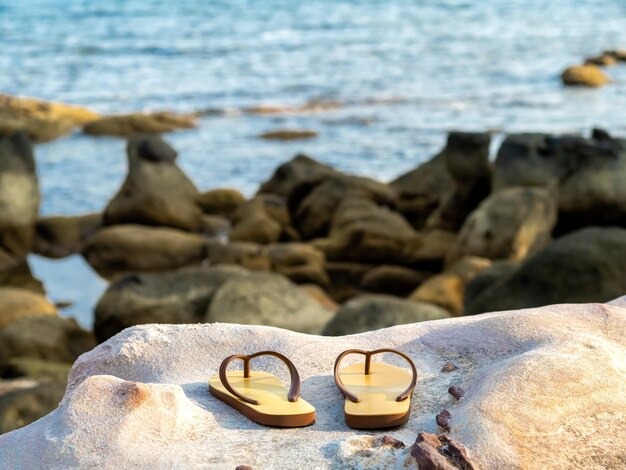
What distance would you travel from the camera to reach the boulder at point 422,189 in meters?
14.1

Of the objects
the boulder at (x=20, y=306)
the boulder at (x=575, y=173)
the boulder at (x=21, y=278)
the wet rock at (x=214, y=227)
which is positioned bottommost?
the wet rock at (x=214, y=227)

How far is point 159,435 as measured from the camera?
2094mm

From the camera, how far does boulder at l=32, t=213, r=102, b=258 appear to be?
1376 cm

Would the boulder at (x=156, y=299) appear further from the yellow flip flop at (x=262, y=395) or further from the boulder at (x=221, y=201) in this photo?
the yellow flip flop at (x=262, y=395)

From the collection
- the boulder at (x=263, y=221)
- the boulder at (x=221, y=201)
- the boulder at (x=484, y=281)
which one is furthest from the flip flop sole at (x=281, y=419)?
the boulder at (x=221, y=201)

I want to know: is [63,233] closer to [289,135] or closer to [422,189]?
[422,189]

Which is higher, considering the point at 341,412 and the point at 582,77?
the point at 341,412

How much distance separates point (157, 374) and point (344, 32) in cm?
3657

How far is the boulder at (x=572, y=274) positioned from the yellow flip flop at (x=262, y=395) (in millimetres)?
4581

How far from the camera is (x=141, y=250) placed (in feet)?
43.0

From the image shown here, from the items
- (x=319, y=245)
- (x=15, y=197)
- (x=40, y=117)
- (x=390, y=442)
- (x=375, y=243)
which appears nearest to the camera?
(x=390, y=442)

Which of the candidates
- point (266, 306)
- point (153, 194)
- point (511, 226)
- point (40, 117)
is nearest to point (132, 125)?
point (40, 117)

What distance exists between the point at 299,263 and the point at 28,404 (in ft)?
17.8

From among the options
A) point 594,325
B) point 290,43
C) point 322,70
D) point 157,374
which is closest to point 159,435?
point 157,374
